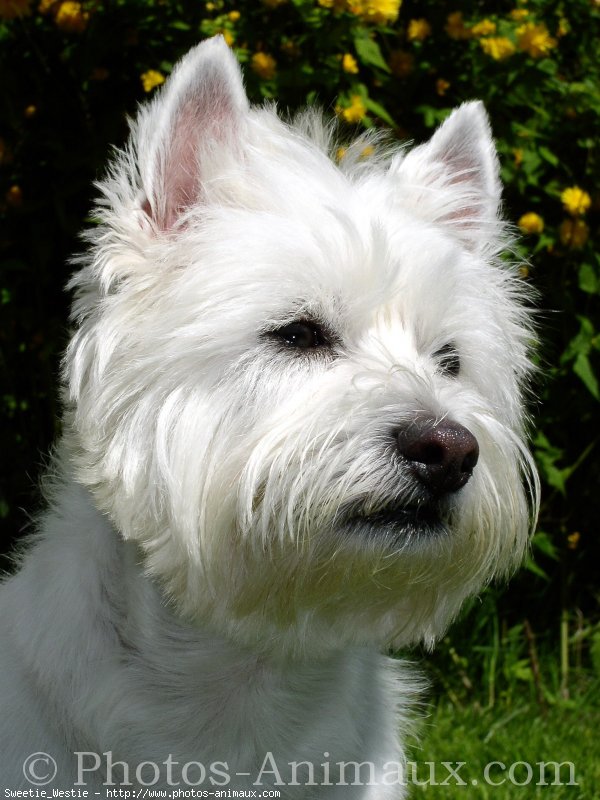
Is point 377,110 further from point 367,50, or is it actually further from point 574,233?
point 574,233

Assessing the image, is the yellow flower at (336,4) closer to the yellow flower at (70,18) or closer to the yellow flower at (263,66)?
the yellow flower at (263,66)

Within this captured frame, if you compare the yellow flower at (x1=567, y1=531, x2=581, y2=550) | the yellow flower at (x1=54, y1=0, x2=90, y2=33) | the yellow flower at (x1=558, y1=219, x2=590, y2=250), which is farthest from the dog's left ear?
the yellow flower at (x1=567, y1=531, x2=581, y2=550)

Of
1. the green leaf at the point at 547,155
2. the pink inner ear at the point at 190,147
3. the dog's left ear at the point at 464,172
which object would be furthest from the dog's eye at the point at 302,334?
the green leaf at the point at 547,155

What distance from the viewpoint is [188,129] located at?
7.54 ft

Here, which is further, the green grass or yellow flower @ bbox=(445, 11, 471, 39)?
yellow flower @ bbox=(445, 11, 471, 39)

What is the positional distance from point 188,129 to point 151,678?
1.23m

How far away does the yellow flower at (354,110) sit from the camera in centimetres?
339

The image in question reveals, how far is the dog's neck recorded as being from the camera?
85.6 inches

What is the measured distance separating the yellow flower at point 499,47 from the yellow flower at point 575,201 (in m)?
0.56

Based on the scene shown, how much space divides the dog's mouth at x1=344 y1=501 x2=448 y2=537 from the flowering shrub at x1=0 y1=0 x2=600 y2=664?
1.83 metres

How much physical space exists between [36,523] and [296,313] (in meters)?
1.02

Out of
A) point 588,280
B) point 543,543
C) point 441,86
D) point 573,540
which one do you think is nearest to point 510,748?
point 543,543

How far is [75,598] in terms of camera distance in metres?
2.24

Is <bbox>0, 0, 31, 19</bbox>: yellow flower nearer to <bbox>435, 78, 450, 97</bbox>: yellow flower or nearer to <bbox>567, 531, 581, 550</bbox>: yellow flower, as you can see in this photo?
<bbox>435, 78, 450, 97</bbox>: yellow flower
